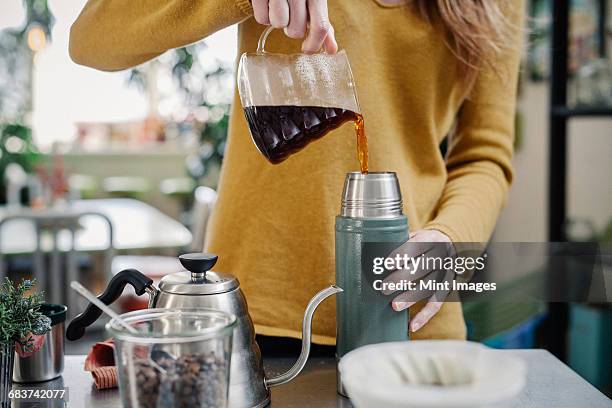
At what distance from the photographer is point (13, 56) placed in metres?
6.50

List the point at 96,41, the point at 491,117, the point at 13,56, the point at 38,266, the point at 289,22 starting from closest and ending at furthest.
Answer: the point at 289,22 → the point at 96,41 → the point at 491,117 → the point at 38,266 → the point at 13,56

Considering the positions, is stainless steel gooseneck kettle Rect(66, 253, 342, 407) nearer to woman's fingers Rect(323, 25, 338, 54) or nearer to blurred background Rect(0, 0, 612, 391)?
woman's fingers Rect(323, 25, 338, 54)

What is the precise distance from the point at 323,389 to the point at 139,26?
1.73ft

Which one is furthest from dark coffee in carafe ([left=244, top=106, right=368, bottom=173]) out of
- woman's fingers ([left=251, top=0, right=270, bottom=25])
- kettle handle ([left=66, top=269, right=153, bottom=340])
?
kettle handle ([left=66, top=269, right=153, bottom=340])

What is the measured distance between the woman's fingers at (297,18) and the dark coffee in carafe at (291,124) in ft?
0.29

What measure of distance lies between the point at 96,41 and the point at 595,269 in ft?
2.65

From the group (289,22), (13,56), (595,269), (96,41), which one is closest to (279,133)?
(289,22)

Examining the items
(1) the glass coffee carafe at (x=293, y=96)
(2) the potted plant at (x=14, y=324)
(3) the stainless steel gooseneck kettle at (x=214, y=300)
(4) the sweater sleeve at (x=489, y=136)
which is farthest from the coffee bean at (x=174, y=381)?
(4) the sweater sleeve at (x=489, y=136)

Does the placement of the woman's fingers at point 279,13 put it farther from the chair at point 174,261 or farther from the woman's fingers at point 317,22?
the chair at point 174,261

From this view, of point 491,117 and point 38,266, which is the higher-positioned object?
point 491,117

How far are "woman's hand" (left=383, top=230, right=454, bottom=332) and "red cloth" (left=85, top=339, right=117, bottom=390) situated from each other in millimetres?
344

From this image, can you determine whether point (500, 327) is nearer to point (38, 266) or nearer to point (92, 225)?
point (38, 266)

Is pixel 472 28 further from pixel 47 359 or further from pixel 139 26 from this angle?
pixel 47 359

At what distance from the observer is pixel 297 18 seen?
2.60ft
